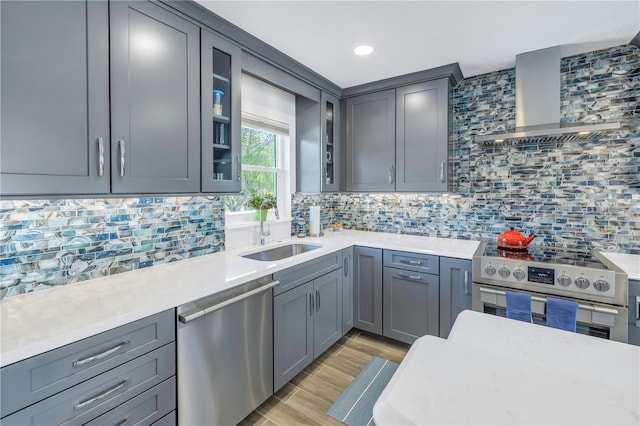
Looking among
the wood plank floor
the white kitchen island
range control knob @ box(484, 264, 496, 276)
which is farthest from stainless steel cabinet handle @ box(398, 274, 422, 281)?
the white kitchen island

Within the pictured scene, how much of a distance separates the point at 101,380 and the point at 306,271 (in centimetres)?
134

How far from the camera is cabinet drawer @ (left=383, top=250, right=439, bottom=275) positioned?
252 cm

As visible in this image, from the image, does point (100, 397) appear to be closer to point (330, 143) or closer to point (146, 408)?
point (146, 408)

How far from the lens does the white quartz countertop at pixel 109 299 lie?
1052mm

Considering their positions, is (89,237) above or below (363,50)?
below

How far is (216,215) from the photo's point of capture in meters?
2.32

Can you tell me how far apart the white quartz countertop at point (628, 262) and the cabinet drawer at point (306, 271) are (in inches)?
76.1

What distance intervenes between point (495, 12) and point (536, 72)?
2.67 feet

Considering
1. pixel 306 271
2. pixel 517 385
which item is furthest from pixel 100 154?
pixel 517 385

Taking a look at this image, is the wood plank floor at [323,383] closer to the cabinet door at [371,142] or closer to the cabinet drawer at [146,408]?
the cabinet drawer at [146,408]

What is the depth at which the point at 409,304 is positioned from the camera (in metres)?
2.66

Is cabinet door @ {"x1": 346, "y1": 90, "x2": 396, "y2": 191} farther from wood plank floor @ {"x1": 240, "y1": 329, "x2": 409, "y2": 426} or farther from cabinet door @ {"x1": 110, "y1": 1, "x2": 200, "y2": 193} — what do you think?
cabinet door @ {"x1": 110, "y1": 1, "x2": 200, "y2": 193}

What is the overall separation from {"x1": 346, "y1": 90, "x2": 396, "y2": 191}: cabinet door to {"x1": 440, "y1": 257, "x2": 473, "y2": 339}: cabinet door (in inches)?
38.0

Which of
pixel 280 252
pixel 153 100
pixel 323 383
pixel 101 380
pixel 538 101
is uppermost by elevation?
pixel 538 101
